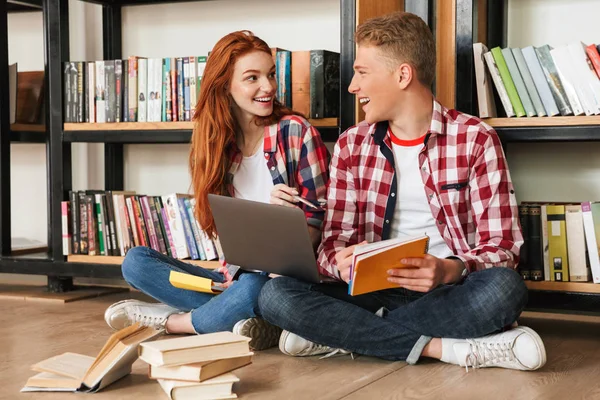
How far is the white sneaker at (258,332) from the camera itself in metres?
1.94

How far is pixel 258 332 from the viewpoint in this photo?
196 cm

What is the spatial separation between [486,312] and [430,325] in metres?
0.12

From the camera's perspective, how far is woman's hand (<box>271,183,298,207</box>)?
76.7 inches

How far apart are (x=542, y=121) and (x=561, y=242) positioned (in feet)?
1.01

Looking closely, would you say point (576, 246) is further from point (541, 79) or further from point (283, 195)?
point (283, 195)

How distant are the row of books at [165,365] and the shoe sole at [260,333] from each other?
325mm

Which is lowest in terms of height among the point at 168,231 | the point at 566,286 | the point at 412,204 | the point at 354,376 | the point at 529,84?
the point at 354,376

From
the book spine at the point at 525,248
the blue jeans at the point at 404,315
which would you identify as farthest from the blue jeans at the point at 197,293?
the book spine at the point at 525,248

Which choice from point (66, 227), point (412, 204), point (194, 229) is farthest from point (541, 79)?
point (66, 227)

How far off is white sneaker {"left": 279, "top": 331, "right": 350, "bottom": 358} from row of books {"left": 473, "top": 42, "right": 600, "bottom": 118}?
29.4 inches

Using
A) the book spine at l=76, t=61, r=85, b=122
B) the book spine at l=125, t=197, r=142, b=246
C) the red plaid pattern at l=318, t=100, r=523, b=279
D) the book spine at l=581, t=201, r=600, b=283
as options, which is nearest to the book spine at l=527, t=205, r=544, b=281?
the book spine at l=581, t=201, r=600, b=283

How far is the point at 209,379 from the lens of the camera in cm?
153

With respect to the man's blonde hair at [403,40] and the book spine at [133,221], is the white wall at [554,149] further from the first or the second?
the book spine at [133,221]

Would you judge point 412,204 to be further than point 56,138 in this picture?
No
